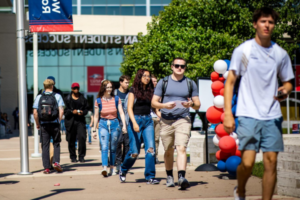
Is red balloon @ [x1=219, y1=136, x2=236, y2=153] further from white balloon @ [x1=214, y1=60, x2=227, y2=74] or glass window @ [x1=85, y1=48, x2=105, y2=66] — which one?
glass window @ [x1=85, y1=48, x2=105, y2=66]

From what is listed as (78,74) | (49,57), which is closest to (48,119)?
(78,74)

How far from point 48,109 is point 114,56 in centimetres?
3832

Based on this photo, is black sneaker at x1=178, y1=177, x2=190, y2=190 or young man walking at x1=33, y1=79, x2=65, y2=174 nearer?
black sneaker at x1=178, y1=177, x2=190, y2=190

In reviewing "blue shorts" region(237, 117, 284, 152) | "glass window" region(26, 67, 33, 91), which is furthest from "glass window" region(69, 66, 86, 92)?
"blue shorts" region(237, 117, 284, 152)

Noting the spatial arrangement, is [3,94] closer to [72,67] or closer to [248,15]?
[72,67]

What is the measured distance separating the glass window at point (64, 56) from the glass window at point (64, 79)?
0.50 m

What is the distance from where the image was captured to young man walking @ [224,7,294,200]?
449cm

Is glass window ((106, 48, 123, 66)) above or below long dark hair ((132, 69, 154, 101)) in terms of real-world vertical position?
above

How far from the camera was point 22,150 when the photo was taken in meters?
9.30

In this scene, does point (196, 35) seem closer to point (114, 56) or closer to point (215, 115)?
point (114, 56)

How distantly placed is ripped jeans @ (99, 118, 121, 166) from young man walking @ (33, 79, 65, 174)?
104 centimetres

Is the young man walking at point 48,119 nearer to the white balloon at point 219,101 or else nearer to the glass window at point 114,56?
the white balloon at point 219,101

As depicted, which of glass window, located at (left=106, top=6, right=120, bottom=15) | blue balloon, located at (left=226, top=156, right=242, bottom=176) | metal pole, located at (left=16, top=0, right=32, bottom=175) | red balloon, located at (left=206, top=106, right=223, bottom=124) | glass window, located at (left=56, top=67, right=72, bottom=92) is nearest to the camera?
blue balloon, located at (left=226, top=156, right=242, bottom=176)

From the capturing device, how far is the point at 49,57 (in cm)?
4712
